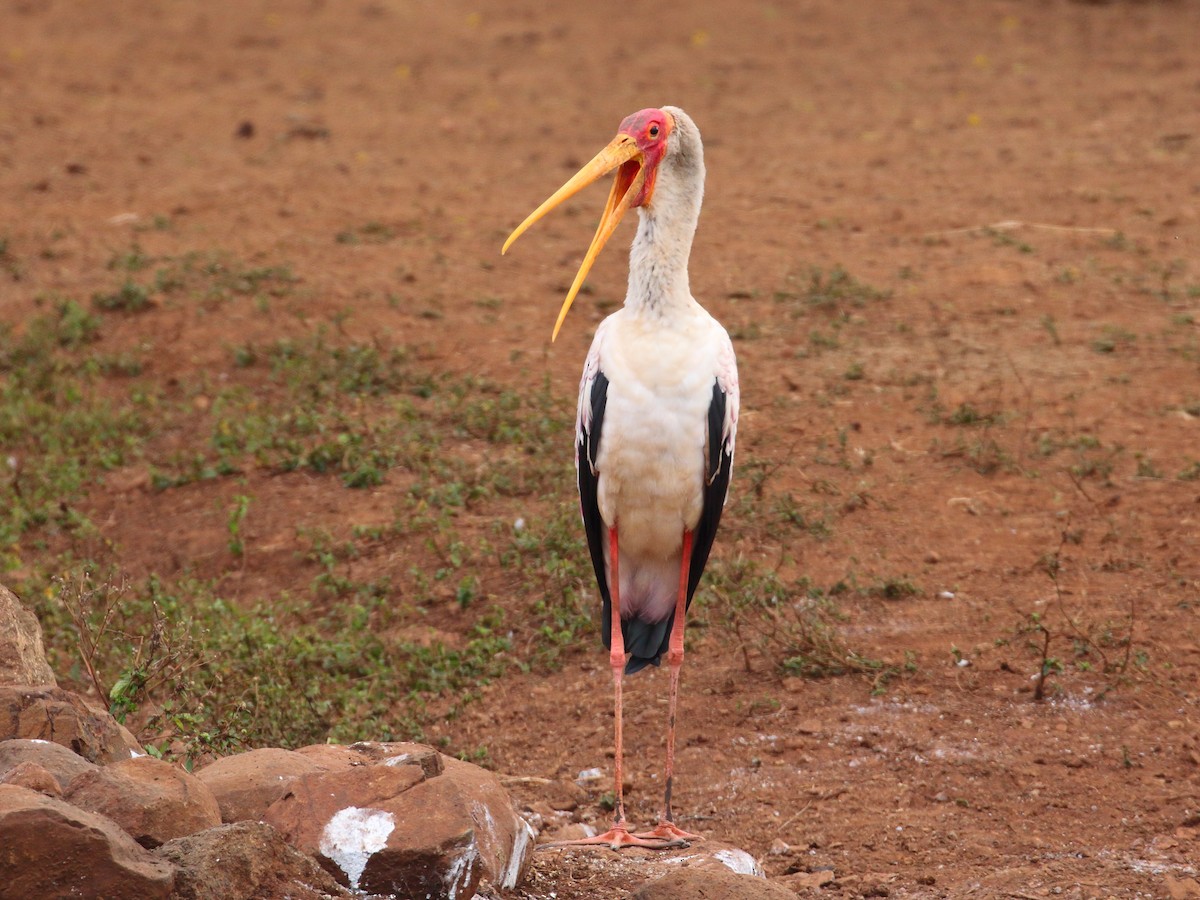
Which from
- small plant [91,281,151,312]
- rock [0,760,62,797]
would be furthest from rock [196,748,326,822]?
small plant [91,281,151,312]

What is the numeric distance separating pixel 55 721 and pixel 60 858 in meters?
0.68

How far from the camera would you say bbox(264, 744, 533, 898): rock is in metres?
3.23

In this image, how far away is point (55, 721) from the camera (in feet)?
11.3

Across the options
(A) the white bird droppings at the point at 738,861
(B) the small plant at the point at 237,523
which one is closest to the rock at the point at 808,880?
(A) the white bird droppings at the point at 738,861

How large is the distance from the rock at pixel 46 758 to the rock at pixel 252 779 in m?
0.32

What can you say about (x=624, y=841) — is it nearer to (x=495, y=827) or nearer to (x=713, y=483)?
(x=495, y=827)

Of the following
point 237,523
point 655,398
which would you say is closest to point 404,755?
point 655,398

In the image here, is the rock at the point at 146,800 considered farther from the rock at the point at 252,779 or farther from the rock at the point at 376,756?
the rock at the point at 376,756

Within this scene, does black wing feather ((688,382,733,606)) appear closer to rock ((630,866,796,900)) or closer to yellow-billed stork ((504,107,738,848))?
yellow-billed stork ((504,107,738,848))

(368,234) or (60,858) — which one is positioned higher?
(368,234)

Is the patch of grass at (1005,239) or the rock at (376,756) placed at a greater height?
the patch of grass at (1005,239)

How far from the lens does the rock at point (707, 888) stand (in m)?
3.32

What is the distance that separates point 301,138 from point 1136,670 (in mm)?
7157

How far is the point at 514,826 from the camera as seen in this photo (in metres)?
3.58
